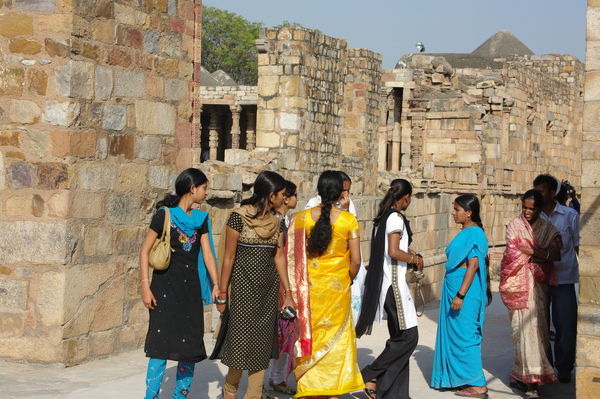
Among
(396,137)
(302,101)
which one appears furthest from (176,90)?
(396,137)

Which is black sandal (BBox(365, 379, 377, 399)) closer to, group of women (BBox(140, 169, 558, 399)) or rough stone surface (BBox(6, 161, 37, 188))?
group of women (BBox(140, 169, 558, 399))

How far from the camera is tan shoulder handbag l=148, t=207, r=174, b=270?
4773mm

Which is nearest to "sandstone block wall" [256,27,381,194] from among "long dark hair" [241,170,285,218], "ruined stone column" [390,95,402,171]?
"long dark hair" [241,170,285,218]

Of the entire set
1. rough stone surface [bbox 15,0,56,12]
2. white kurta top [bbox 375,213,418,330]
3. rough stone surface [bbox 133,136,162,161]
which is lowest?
white kurta top [bbox 375,213,418,330]

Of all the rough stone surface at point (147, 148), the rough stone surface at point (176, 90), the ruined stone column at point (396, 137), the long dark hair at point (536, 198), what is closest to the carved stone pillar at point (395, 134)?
the ruined stone column at point (396, 137)

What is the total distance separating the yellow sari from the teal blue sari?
1.18 m

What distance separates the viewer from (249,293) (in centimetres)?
492

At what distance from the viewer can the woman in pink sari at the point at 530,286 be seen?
620cm

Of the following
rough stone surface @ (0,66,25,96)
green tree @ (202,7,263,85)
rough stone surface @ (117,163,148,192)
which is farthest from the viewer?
green tree @ (202,7,263,85)

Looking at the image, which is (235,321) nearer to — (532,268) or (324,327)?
(324,327)

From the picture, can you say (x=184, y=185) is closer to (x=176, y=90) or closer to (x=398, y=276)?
(x=398, y=276)

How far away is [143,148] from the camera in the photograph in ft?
22.7

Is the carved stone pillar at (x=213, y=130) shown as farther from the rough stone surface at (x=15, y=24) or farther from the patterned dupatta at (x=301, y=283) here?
the patterned dupatta at (x=301, y=283)

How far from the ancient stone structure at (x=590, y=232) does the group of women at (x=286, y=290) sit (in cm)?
78
